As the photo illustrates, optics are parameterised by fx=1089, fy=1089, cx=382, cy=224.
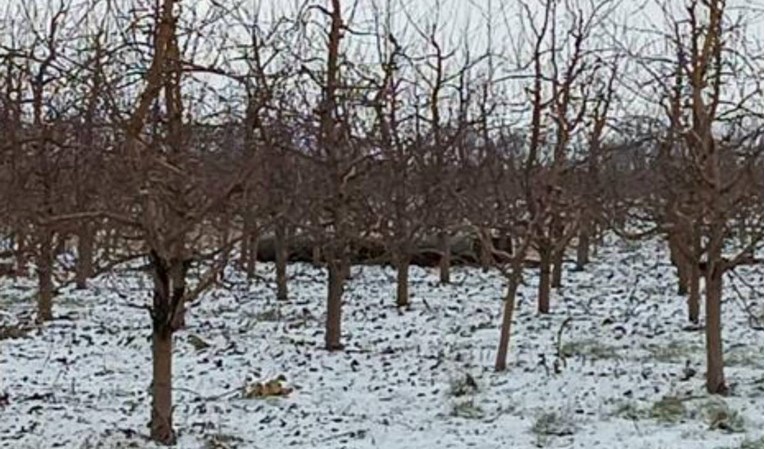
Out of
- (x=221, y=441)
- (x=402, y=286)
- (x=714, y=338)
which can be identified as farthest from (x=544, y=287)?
(x=221, y=441)

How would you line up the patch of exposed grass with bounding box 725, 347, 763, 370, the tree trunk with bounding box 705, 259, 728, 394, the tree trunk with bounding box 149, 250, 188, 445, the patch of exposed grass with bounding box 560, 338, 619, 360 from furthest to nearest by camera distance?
the patch of exposed grass with bounding box 560, 338, 619, 360, the patch of exposed grass with bounding box 725, 347, 763, 370, the tree trunk with bounding box 705, 259, 728, 394, the tree trunk with bounding box 149, 250, 188, 445

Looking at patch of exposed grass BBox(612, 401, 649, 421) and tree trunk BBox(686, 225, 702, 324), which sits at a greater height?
tree trunk BBox(686, 225, 702, 324)

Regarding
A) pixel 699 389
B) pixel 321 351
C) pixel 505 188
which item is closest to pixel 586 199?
pixel 505 188

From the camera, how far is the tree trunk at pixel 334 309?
35.0ft

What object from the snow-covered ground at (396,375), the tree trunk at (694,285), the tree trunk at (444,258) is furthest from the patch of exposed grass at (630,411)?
the tree trunk at (444,258)

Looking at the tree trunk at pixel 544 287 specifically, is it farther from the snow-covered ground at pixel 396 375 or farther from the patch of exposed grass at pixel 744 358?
the patch of exposed grass at pixel 744 358

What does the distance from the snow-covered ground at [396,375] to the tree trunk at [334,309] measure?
0.65 ft

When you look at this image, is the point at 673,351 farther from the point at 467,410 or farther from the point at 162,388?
the point at 162,388

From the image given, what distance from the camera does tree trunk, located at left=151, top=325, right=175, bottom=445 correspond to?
677cm

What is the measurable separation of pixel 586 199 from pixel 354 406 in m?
6.87

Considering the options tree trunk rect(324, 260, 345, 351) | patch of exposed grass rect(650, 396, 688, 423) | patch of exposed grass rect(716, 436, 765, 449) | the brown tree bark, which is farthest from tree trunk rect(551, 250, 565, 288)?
patch of exposed grass rect(716, 436, 765, 449)

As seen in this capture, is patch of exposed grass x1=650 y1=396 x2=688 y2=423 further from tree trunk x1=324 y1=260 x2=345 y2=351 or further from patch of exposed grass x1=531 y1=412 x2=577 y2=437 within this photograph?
tree trunk x1=324 y1=260 x2=345 y2=351

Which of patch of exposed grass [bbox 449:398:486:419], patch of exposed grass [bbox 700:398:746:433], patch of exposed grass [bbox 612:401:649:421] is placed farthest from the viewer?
patch of exposed grass [bbox 449:398:486:419]

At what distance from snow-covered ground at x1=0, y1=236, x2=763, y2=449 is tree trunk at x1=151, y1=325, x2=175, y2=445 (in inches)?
6.7
